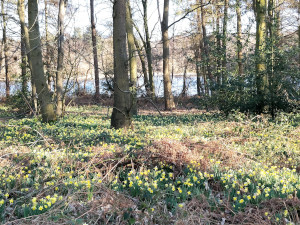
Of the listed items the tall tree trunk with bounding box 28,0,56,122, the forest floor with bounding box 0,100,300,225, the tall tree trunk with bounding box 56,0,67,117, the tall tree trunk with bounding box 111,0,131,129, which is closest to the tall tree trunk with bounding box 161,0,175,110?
the tall tree trunk with bounding box 56,0,67,117

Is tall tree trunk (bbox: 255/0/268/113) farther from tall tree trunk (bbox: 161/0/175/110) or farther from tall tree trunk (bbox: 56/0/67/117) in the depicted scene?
tall tree trunk (bbox: 56/0/67/117)

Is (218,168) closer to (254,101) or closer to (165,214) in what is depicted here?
(165,214)

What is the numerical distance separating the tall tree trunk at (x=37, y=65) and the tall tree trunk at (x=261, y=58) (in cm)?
804

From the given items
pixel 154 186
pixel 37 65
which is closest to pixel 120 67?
pixel 37 65

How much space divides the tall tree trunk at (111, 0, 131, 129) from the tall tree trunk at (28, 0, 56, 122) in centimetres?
329

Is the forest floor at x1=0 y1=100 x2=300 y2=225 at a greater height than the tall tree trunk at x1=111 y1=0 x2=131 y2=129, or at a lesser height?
lesser

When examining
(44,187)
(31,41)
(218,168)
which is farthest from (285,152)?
(31,41)

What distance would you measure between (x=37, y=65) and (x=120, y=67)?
3.98m

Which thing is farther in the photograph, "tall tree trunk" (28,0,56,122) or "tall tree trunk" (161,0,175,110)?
"tall tree trunk" (161,0,175,110)

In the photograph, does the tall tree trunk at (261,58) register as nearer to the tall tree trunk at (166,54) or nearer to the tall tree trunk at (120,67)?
the tall tree trunk at (120,67)

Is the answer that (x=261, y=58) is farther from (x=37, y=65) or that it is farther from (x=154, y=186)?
(x=154, y=186)

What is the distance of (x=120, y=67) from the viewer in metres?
8.99

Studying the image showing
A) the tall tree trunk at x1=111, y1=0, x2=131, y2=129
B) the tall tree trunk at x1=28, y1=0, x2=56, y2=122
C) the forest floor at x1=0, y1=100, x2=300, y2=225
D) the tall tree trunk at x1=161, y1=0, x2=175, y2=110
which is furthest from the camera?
the tall tree trunk at x1=161, y1=0, x2=175, y2=110

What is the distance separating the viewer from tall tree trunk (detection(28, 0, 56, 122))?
1088 cm
